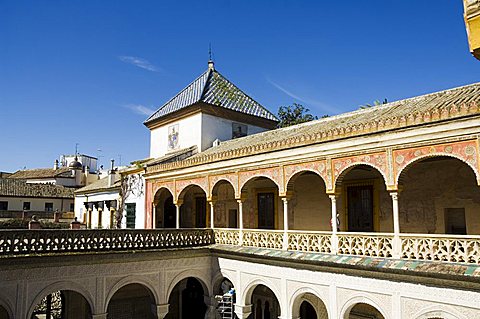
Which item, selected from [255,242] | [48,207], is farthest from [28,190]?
[255,242]

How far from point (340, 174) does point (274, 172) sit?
2291 millimetres

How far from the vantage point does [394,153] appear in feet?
30.2

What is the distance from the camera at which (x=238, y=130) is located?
797 inches

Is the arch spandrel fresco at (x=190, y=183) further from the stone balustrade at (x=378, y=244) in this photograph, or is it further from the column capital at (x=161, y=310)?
the column capital at (x=161, y=310)

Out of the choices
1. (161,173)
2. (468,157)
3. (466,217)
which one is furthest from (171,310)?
(468,157)

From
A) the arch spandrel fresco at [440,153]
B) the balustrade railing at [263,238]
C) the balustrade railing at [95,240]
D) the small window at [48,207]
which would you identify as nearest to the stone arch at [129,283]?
the balustrade railing at [95,240]

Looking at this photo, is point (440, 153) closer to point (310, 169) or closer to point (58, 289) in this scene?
point (310, 169)

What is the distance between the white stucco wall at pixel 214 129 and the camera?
1877cm

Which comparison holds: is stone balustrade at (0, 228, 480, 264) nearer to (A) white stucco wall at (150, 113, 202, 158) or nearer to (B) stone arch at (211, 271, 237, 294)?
(B) stone arch at (211, 271, 237, 294)

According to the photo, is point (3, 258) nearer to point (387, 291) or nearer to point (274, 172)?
point (274, 172)

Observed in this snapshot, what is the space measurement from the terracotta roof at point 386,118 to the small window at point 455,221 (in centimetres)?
261

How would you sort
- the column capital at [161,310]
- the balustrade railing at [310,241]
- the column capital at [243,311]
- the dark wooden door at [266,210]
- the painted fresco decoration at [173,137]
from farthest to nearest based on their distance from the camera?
the painted fresco decoration at [173,137] < the dark wooden door at [266,210] < the column capital at [161,310] < the column capital at [243,311] < the balustrade railing at [310,241]

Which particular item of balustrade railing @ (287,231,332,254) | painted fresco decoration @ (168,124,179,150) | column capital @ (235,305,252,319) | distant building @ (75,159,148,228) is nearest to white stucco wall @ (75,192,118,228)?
distant building @ (75,159,148,228)

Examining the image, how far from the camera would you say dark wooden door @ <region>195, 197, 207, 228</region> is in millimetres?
17266
